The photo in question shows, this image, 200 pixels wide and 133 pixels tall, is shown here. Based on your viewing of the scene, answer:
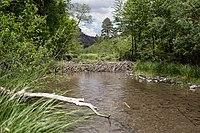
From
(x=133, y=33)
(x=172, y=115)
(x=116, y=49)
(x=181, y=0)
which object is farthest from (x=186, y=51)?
(x=116, y=49)

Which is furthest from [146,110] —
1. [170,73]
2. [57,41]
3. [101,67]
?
[101,67]

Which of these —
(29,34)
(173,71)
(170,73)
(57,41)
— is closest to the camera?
(29,34)

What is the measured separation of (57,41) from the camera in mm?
10273

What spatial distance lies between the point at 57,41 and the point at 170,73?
398 inches

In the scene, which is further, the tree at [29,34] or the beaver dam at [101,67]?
the beaver dam at [101,67]

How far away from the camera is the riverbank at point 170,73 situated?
642 inches

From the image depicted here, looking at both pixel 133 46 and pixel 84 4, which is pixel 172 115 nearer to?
pixel 133 46

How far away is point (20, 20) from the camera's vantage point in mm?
8484

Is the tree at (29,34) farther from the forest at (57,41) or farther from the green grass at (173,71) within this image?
the green grass at (173,71)

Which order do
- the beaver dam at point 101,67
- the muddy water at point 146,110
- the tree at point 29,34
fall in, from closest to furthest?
the tree at point 29,34 < the muddy water at point 146,110 < the beaver dam at point 101,67

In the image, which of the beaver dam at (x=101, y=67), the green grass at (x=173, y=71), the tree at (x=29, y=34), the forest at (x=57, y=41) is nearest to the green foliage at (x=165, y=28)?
the forest at (x=57, y=41)

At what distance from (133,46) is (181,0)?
43.8 feet

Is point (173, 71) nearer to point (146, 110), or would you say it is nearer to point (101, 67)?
point (146, 110)

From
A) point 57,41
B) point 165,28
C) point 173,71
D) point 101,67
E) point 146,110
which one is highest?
point 165,28
